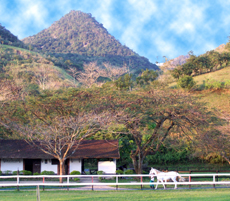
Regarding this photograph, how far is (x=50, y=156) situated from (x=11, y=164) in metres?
4.53

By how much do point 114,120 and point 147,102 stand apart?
14.7 feet

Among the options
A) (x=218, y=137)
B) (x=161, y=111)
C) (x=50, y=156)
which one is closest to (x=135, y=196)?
(x=161, y=111)

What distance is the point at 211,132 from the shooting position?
82.2 feet

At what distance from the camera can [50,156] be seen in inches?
1015

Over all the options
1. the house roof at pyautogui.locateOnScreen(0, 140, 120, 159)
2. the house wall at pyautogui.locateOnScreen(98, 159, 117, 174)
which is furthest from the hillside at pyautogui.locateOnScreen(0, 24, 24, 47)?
the house wall at pyautogui.locateOnScreen(98, 159, 117, 174)

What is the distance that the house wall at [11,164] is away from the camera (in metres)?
26.4

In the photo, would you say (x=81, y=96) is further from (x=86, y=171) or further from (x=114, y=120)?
(x=86, y=171)

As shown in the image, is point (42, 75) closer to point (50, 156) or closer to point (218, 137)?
point (50, 156)

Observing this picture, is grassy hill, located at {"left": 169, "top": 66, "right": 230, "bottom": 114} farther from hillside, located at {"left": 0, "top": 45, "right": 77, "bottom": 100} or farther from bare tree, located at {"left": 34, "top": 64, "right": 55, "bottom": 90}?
bare tree, located at {"left": 34, "top": 64, "right": 55, "bottom": 90}

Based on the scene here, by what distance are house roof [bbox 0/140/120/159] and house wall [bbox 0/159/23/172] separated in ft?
2.82

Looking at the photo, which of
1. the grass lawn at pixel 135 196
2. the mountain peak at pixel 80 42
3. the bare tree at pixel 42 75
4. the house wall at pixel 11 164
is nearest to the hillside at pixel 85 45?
the mountain peak at pixel 80 42

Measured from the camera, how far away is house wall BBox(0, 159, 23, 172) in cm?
2639

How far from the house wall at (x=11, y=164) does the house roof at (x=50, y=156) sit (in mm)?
858

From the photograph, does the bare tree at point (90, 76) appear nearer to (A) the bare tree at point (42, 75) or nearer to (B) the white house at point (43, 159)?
(A) the bare tree at point (42, 75)
